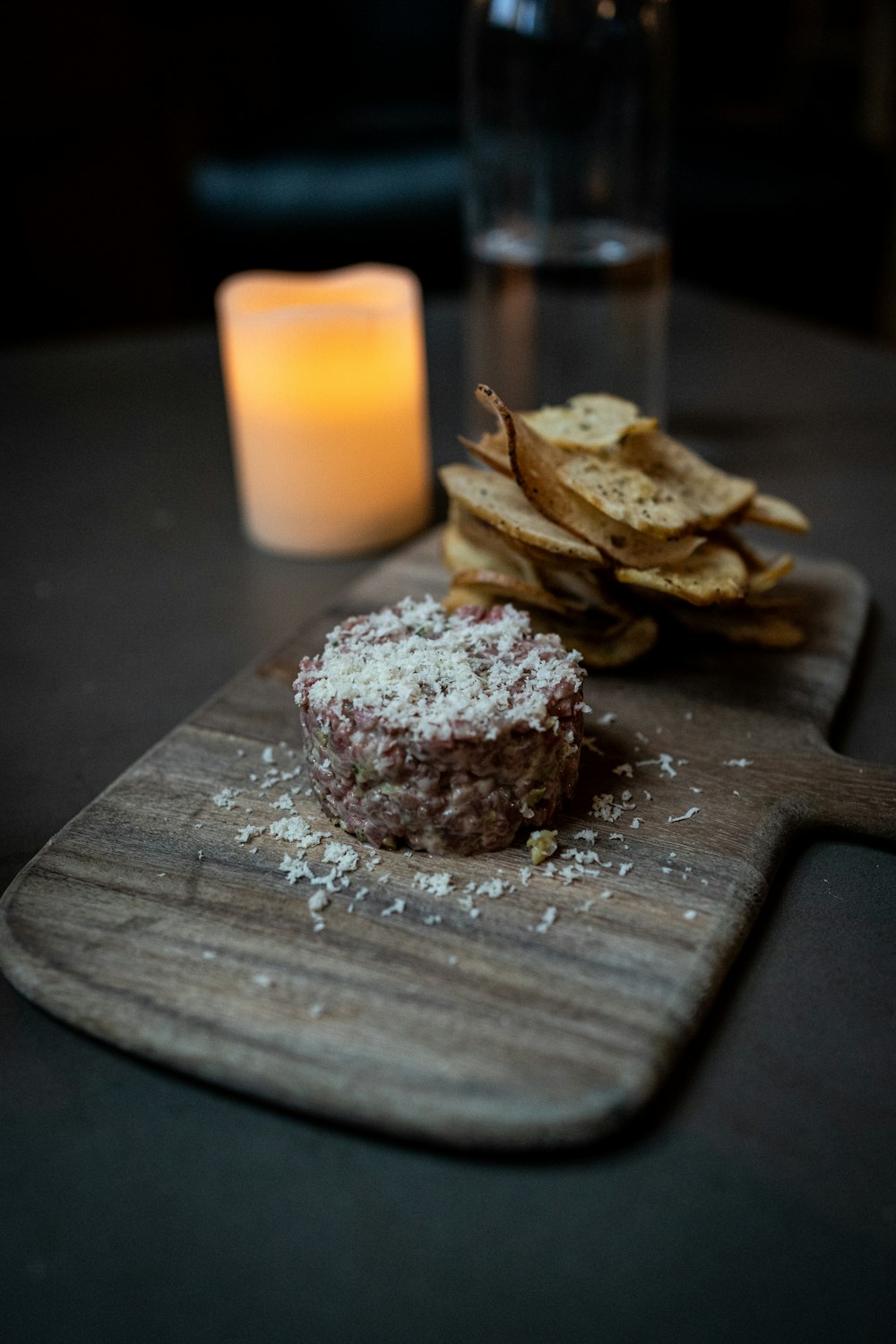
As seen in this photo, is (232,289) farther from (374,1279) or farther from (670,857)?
(374,1279)

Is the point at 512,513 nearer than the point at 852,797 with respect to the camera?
No

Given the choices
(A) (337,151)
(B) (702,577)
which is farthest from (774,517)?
(A) (337,151)

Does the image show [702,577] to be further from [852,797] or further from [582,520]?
[852,797]

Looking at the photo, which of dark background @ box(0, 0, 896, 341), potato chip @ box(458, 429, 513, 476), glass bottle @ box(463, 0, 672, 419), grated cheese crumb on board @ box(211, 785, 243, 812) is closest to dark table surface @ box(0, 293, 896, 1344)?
grated cheese crumb on board @ box(211, 785, 243, 812)

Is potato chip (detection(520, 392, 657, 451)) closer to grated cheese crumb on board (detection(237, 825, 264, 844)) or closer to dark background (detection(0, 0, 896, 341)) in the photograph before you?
grated cheese crumb on board (detection(237, 825, 264, 844))

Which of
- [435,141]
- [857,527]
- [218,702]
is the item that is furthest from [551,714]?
[435,141]

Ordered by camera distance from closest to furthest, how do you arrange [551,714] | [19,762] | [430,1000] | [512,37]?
[430,1000] → [551,714] → [19,762] → [512,37]
